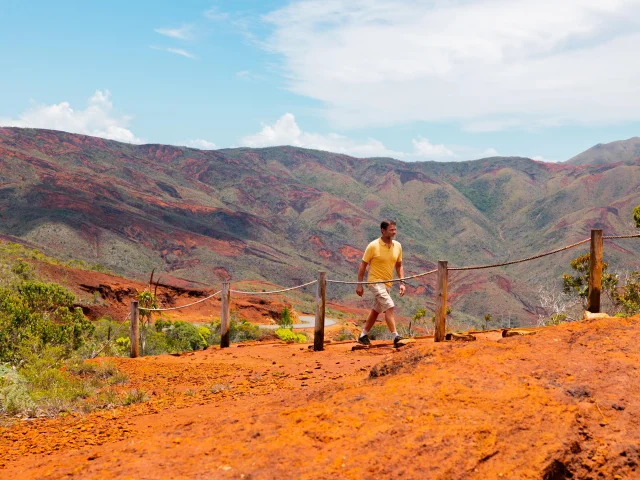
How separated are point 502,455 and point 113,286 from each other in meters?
30.1

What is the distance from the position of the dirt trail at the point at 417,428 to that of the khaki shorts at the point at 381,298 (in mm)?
2605

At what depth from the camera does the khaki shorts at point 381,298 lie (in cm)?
798

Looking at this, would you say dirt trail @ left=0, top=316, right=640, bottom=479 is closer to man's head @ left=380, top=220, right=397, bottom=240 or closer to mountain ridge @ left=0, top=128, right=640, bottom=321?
man's head @ left=380, top=220, right=397, bottom=240

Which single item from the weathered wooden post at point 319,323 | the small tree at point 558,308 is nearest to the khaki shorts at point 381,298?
the weathered wooden post at point 319,323

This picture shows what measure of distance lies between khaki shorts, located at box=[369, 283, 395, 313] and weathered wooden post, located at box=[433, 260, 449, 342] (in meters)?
0.66

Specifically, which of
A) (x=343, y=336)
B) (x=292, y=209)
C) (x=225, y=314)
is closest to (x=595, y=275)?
(x=225, y=314)

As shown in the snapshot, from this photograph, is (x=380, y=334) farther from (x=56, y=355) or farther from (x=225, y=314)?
(x=56, y=355)

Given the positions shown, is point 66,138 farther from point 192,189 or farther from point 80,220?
point 80,220

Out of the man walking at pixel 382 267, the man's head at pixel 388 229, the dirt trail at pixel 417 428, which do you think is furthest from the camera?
the man walking at pixel 382 267

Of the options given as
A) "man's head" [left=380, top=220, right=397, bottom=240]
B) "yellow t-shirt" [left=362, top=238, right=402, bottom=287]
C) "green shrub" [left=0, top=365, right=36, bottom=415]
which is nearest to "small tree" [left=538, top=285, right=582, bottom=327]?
"yellow t-shirt" [left=362, top=238, right=402, bottom=287]

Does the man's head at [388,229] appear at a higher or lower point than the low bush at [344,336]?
higher

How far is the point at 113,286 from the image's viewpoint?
3100 cm

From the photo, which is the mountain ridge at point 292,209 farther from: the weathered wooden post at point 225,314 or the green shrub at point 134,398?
the green shrub at point 134,398

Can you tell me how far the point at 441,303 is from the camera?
7.61 meters
